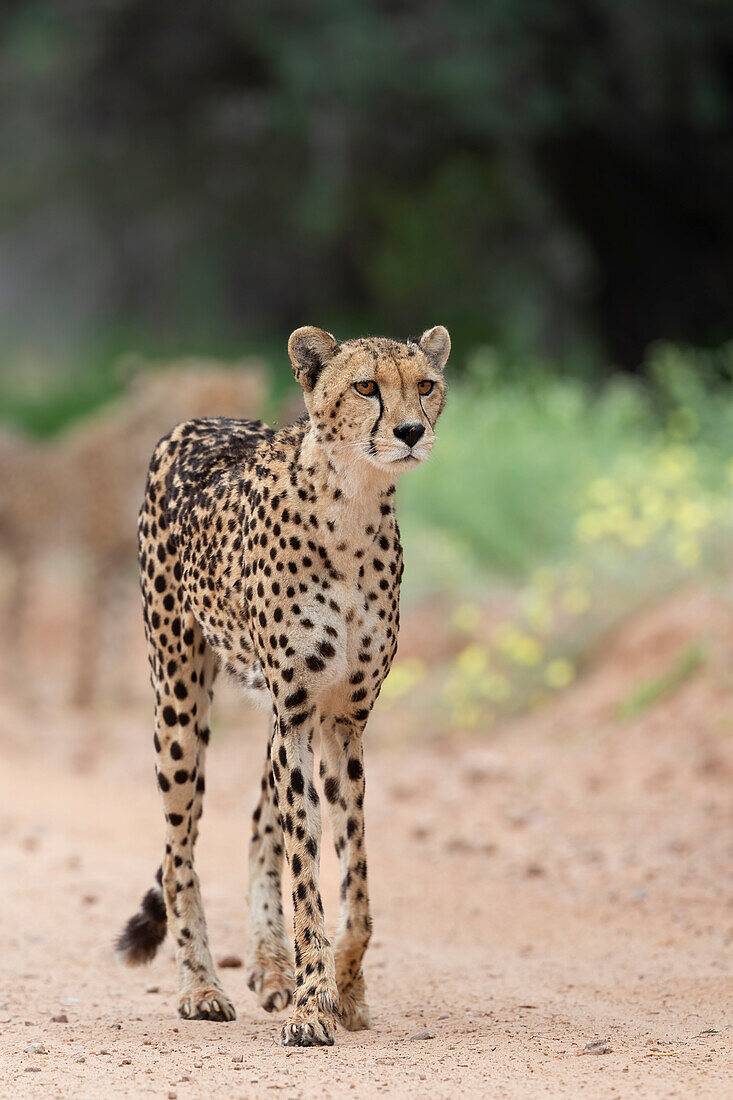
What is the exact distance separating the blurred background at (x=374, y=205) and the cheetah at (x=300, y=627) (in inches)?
269

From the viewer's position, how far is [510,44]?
1602 cm

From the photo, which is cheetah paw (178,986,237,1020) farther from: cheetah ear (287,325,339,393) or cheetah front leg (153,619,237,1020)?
cheetah ear (287,325,339,393)

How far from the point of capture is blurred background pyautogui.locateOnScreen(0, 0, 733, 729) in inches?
588

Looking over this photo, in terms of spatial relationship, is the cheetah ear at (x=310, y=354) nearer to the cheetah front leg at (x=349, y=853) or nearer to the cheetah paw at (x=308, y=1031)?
the cheetah front leg at (x=349, y=853)

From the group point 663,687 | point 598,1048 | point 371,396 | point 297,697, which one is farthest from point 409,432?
point 663,687

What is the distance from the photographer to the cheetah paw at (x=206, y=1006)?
4.29 meters

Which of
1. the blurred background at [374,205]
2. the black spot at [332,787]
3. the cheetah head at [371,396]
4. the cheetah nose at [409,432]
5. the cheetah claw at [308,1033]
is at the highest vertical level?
the blurred background at [374,205]

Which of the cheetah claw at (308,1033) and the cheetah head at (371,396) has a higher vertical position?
the cheetah head at (371,396)

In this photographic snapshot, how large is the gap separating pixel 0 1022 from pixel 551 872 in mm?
3089

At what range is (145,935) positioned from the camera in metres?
4.63

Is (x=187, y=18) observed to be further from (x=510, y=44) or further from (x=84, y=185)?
(x=510, y=44)

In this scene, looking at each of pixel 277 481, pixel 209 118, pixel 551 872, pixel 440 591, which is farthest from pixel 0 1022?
pixel 209 118

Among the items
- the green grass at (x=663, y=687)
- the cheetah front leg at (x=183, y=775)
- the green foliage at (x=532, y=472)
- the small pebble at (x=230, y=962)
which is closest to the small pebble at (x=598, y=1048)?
the cheetah front leg at (x=183, y=775)

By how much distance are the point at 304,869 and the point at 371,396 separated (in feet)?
4.07
